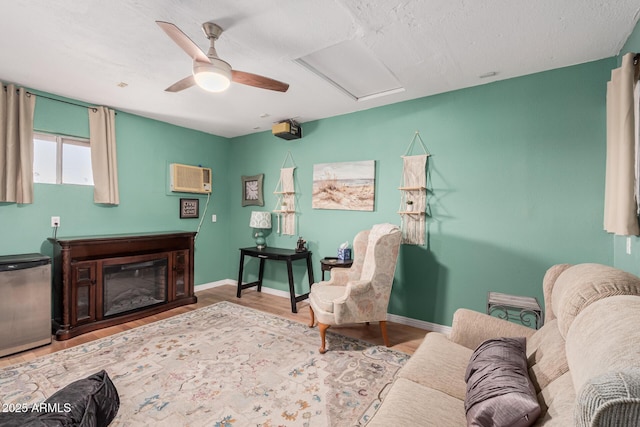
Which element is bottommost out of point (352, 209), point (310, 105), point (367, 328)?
point (367, 328)

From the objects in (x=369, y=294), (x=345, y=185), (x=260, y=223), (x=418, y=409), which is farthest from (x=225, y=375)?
(x=345, y=185)

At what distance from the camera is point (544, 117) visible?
2617mm

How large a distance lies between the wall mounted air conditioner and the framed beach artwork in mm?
1864

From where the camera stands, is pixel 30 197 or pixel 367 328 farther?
pixel 367 328

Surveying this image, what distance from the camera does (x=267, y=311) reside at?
12.2 ft

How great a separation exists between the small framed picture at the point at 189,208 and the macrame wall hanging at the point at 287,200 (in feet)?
4.22

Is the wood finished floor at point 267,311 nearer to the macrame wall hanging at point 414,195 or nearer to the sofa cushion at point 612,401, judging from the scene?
the macrame wall hanging at point 414,195

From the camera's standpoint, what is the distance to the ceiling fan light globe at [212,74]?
1973mm

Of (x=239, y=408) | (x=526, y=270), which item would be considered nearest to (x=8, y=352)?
(x=239, y=408)

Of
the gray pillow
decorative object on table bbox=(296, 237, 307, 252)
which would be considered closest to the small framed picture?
decorative object on table bbox=(296, 237, 307, 252)

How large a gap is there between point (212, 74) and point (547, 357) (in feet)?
8.00

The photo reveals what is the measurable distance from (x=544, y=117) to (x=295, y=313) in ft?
10.9

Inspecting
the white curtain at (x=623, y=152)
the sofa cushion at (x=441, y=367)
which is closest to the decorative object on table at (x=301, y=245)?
the sofa cushion at (x=441, y=367)

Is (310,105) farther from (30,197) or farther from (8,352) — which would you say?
(8,352)
